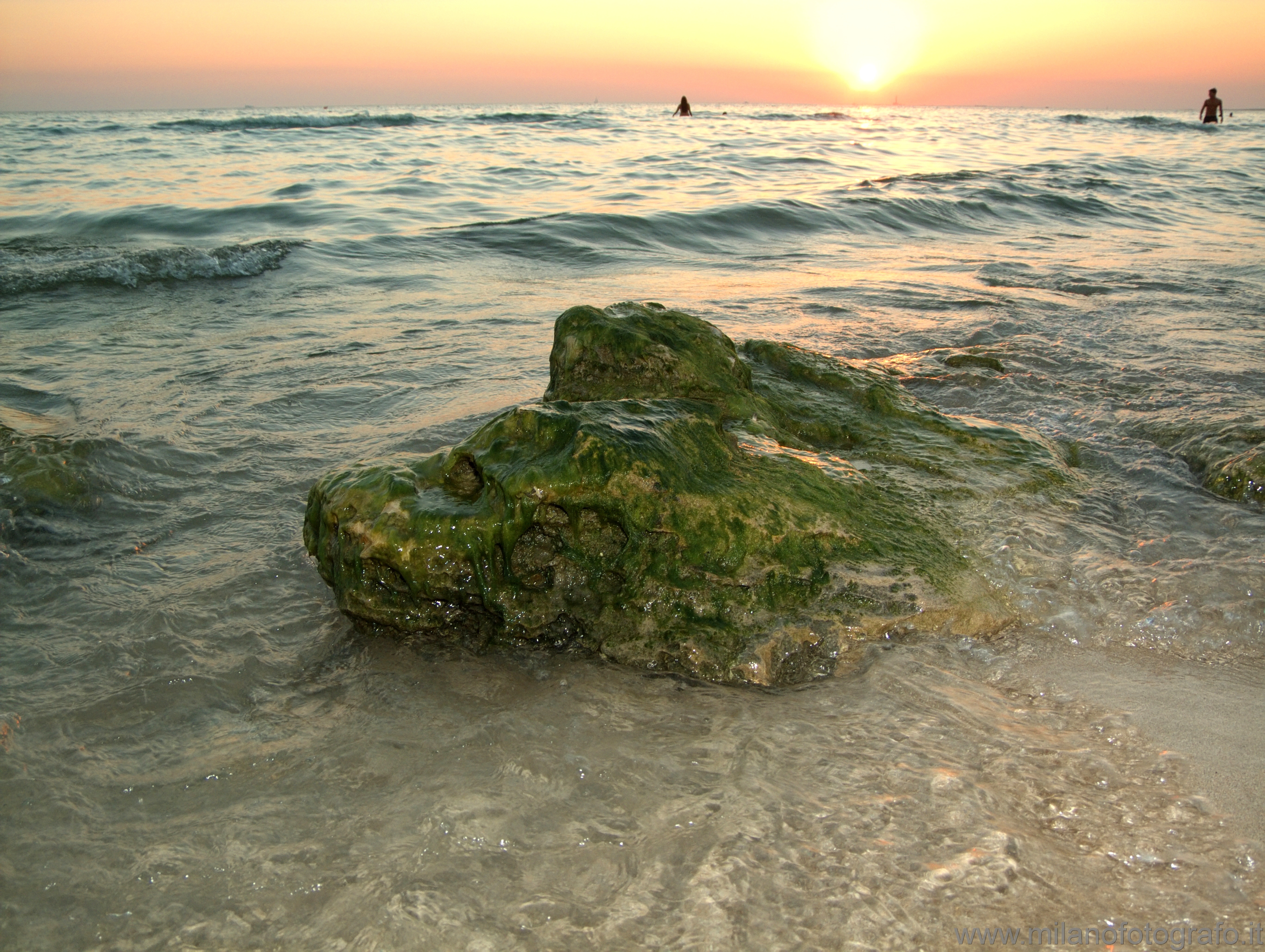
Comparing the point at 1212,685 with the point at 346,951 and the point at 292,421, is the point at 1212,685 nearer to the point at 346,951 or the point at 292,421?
the point at 346,951

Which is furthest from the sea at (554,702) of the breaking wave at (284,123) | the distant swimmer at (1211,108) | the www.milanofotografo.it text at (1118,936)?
the distant swimmer at (1211,108)

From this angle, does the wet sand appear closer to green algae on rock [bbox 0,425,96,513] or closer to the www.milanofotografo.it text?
the www.milanofotografo.it text

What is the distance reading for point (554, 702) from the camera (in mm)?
2305

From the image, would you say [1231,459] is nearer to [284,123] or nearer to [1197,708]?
[1197,708]

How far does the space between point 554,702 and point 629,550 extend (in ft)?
1.65

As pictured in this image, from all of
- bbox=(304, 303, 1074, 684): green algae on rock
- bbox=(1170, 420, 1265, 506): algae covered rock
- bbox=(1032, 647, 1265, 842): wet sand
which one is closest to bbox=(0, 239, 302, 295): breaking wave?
bbox=(304, 303, 1074, 684): green algae on rock

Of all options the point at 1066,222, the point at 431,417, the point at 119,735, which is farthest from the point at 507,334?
the point at 1066,222

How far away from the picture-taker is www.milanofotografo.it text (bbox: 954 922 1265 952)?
4.98 ft

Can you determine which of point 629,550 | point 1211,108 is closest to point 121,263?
point 629,550

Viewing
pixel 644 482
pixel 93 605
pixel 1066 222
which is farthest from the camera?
pixel 1066 222

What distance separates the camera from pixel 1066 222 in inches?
465

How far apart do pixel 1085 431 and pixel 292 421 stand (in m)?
→ 4.00

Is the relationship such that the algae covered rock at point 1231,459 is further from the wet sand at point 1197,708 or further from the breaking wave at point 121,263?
the breaking wave at point 121,263

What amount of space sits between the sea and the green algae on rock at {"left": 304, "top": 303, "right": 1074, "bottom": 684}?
0.11 m
